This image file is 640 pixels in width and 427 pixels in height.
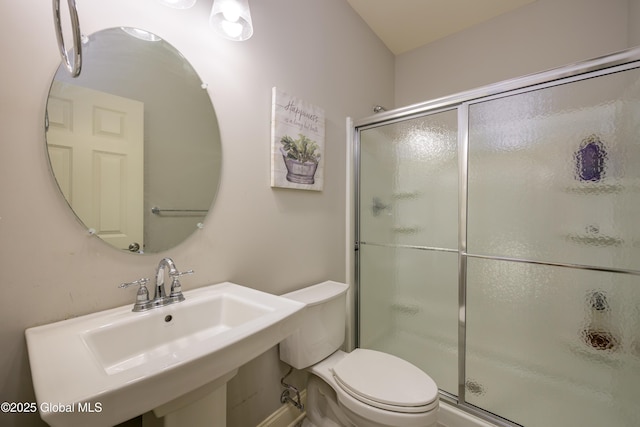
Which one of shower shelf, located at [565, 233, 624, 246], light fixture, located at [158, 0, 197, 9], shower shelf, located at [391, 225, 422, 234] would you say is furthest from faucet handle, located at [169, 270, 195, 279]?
shower shelf, located at [565, 233, 624, 246]

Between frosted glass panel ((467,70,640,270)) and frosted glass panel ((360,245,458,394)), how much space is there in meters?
0.32

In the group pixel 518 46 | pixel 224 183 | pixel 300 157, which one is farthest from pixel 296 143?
pixel 518 46

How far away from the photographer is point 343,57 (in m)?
1.86

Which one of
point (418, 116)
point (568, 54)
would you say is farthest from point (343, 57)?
point (568, 54)

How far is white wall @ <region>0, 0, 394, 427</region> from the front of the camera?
71 cm

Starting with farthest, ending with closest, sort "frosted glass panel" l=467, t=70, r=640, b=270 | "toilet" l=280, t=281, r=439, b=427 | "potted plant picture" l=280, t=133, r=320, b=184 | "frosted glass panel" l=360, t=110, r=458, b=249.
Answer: "frosted glass panel" l=360, t=110, r=458, b=249 < "potted plant picture" l=280, t=133, r=320, b=184 < "frosted glass panel" l=467, t=70, r=640, b=270 < "toilet" l=280, t=281, r=439, b=427

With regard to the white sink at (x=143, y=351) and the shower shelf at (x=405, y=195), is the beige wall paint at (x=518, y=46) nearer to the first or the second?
the shower shelf at (x=405, y=195)

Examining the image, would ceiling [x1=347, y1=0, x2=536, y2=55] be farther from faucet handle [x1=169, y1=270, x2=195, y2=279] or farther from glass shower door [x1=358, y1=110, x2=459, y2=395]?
faucet handle [x1=169, y1=270, x2=195, y2=279]

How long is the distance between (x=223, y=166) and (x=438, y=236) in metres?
1.34

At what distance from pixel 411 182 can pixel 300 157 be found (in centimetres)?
81

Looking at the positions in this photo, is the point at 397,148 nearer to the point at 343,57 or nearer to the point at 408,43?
the point at 343,57

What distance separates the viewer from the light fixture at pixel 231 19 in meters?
1.05

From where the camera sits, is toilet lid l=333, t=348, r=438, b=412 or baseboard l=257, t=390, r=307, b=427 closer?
toilet lid l=333, t=348, r=438, b=412

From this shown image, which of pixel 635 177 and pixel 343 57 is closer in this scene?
pixel 635 177
